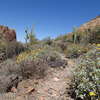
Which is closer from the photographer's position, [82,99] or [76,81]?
[82,99]

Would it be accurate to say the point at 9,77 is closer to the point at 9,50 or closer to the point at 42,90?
the point at 42,90

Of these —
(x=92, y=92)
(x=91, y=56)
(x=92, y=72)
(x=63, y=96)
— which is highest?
(x=91, y=56)

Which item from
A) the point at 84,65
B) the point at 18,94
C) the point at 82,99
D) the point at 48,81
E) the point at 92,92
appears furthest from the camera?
the point at 48,81

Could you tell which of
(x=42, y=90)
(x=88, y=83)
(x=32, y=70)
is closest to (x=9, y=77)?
(x=32, y=70)

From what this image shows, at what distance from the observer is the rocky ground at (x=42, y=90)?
10.1 ft

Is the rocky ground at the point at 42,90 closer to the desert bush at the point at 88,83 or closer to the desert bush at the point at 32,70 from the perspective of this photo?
the desert bush at the point at 32,70

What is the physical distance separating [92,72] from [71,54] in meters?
4.32

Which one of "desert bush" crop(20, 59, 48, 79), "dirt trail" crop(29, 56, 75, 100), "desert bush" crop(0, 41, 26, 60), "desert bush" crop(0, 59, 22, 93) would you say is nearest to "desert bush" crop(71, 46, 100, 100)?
"dirt trail" crop(29, 56, 75, 100)

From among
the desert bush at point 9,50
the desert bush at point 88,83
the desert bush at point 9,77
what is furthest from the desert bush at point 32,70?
the desert bush at point 9,50

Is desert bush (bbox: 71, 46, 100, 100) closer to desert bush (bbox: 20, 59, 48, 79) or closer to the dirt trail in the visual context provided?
the dirt trail

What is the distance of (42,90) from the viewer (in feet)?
11.3

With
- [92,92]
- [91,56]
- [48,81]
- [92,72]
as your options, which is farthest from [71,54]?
[92,92]

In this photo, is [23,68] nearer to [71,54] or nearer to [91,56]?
[91,56]

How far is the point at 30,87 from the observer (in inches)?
135
